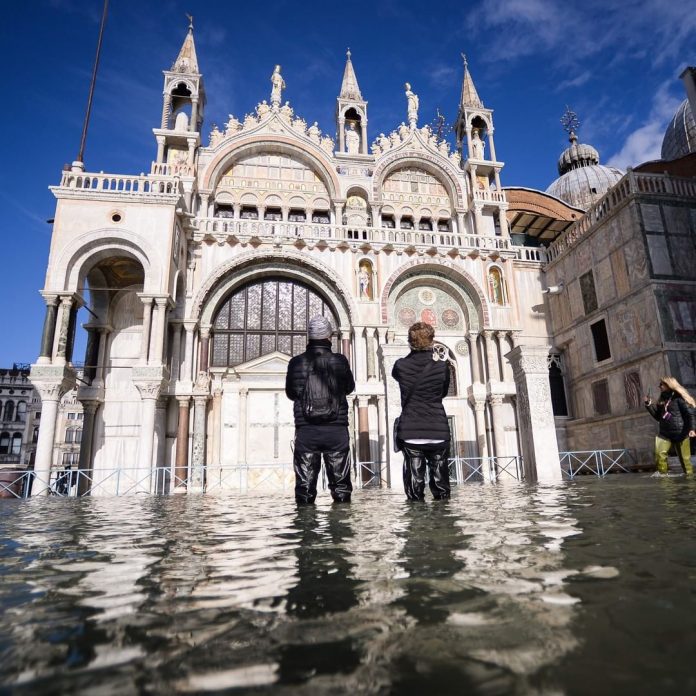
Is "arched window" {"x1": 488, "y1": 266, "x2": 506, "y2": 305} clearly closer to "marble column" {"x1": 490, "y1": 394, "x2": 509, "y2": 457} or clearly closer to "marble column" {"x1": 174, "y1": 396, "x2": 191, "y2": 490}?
"marble column" {"x1": 490, "y1": 394, "x2": 509, "y2": 457}

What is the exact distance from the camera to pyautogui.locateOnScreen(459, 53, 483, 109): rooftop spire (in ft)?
66.4

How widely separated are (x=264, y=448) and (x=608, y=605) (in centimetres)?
1463

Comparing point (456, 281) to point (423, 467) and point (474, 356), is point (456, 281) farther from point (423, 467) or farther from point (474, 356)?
point (423, 467)

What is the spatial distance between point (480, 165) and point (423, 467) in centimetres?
1726

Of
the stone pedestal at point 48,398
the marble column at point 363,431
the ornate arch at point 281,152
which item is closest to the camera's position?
the stone pedestal at point 48,398

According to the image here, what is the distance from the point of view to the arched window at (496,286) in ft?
56.0

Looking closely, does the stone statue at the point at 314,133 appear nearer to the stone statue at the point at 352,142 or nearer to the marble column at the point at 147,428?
the stone statue at the point at 352,142

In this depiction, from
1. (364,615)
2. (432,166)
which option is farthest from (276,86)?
(364,615)

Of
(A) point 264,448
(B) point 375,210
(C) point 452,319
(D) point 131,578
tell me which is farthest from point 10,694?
(B) point 375,210

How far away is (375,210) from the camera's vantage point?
1814cm

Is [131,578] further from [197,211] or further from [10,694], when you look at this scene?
[197,211]

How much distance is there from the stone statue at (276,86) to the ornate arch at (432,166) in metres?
4.72

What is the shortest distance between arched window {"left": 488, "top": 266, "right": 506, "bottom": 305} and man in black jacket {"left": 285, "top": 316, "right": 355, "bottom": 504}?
13.4m

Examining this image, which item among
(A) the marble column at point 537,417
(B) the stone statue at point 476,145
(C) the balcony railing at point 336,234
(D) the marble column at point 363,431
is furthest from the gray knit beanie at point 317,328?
(B) the stone statue at point 476,145
